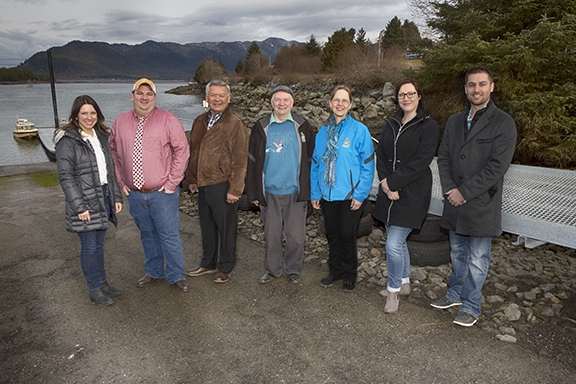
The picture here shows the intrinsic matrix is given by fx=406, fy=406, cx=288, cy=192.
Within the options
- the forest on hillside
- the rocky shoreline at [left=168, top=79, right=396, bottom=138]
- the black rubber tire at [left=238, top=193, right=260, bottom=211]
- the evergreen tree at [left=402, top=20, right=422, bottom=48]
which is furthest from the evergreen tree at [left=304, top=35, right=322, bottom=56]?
the black rubber tire at [left=238, top=193, right=260, bottom=211]

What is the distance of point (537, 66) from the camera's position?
7.75m

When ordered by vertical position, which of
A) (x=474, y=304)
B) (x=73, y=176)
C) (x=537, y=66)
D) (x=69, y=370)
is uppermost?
(x=537, y=66)

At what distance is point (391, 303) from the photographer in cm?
377

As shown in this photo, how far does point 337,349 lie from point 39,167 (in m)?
10.4

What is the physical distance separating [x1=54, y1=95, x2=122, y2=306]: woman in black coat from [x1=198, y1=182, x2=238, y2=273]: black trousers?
891mm

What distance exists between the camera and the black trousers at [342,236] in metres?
4.01

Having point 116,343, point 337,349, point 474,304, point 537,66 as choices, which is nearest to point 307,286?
point 337,349

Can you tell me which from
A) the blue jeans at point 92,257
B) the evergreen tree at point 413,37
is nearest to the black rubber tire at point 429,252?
the blue jeans at point 92,257

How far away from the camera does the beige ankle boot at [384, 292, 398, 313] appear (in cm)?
375

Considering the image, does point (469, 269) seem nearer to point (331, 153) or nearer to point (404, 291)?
point (404, 291)

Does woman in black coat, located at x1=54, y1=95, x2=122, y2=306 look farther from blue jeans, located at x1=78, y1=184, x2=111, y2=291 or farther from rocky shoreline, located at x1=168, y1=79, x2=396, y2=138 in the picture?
rocky shoreline, located at x1=168, y1=79, x2=396, y2=138

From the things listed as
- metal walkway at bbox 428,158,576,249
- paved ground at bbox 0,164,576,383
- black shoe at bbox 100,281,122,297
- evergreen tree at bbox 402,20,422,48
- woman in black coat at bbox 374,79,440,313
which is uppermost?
evergreen tree at bbox 402,20,422,48

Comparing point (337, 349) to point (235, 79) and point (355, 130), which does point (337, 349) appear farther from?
point (235, 79)

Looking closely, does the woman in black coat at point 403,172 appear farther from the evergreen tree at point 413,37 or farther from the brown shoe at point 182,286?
the evergreen tree at point 413,37
